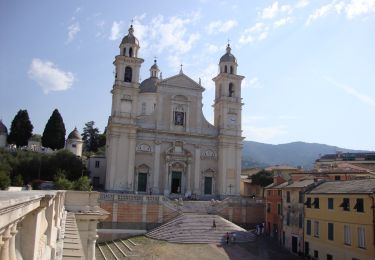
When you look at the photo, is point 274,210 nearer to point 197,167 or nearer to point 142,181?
point 197,167

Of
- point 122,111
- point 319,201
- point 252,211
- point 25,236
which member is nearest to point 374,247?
point 319,201

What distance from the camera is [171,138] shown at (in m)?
47.7

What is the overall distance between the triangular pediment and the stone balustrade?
1242 inches

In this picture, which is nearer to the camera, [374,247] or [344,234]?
[374,247]

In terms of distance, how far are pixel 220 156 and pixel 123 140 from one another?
40.8 feet

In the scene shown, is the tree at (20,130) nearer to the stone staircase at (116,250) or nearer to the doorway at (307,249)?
the stone staircase at (116,250)

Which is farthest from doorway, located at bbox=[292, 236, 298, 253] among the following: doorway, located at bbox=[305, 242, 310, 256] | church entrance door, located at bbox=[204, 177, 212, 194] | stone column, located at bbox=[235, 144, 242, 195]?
church entrance door, located at bbox=[204, 177, 212, 194]

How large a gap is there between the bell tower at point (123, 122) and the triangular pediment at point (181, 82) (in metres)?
3.96

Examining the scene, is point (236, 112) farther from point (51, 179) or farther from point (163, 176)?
point (51, 179)

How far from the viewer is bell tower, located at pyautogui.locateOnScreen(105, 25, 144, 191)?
144 feet

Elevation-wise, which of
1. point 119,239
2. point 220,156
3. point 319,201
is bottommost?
point 119,239

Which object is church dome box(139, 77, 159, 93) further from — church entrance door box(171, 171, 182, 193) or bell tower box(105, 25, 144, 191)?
church entrance door box(171, 171, 182, 193)

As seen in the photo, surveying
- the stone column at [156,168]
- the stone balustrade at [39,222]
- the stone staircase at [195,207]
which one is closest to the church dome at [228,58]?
the stone column at [156,168]

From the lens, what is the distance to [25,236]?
5.83 m
